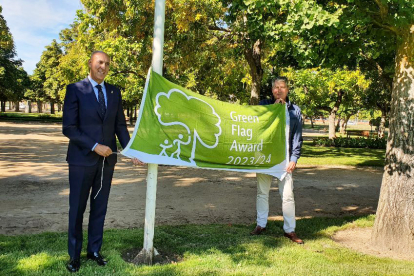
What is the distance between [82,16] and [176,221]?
11.9 meters

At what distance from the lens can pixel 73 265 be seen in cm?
374

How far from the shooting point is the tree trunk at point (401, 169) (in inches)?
196

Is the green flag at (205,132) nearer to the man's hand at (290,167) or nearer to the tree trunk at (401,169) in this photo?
the man's hand at (290,167)

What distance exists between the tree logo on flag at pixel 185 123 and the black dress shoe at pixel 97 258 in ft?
4.34

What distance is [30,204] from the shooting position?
6.74 m

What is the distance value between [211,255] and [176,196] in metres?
3.65

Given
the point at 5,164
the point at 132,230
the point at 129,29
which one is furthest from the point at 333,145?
the point at 132,230

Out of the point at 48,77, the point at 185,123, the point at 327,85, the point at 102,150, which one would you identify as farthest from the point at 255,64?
the point at 48,77

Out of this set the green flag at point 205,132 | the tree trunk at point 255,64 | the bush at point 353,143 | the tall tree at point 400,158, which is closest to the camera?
the green flag at point 205,132

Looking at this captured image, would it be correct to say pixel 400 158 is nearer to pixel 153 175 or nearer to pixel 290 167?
pixel 290 167

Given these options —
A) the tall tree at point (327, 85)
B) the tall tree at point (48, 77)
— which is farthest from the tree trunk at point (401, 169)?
the tall tree at point (48, 77)

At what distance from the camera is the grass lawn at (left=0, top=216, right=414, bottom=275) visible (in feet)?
12.6

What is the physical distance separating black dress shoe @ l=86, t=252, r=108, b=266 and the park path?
1649 mm

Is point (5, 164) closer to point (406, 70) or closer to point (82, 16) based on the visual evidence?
point (82, 16)
